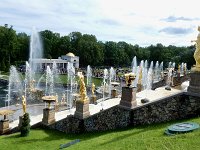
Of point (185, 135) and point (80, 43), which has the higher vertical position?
point (80, 43)

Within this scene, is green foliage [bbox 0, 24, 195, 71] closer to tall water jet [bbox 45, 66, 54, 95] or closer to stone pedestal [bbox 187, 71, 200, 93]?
tall water jet [bbox 45, 66, 54, 95]

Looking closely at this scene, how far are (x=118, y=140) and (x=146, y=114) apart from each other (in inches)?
111

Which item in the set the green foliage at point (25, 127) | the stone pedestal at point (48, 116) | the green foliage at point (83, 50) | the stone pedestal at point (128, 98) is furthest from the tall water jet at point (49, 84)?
the green foliage at point (83, 50)

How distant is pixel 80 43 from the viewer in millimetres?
87188

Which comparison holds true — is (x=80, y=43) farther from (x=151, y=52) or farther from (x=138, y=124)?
(x=138, y=124)

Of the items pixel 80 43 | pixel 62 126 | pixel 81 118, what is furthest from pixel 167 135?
pixel 80 43

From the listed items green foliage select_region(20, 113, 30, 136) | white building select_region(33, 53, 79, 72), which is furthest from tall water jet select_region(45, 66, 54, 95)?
white building select_region(33, 53, 79, 72)

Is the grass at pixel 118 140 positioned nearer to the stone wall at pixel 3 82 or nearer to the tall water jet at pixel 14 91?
the tall water jet at pixel 14 91

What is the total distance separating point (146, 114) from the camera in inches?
Answer: 562

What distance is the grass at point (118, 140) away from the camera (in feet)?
32.4

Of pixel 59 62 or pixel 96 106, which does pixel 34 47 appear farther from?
pixel 96 106

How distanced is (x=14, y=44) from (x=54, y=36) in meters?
20.6

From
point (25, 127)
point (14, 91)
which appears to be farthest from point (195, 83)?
point (14, 91)

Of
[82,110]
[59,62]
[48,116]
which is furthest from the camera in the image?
[59,62]
